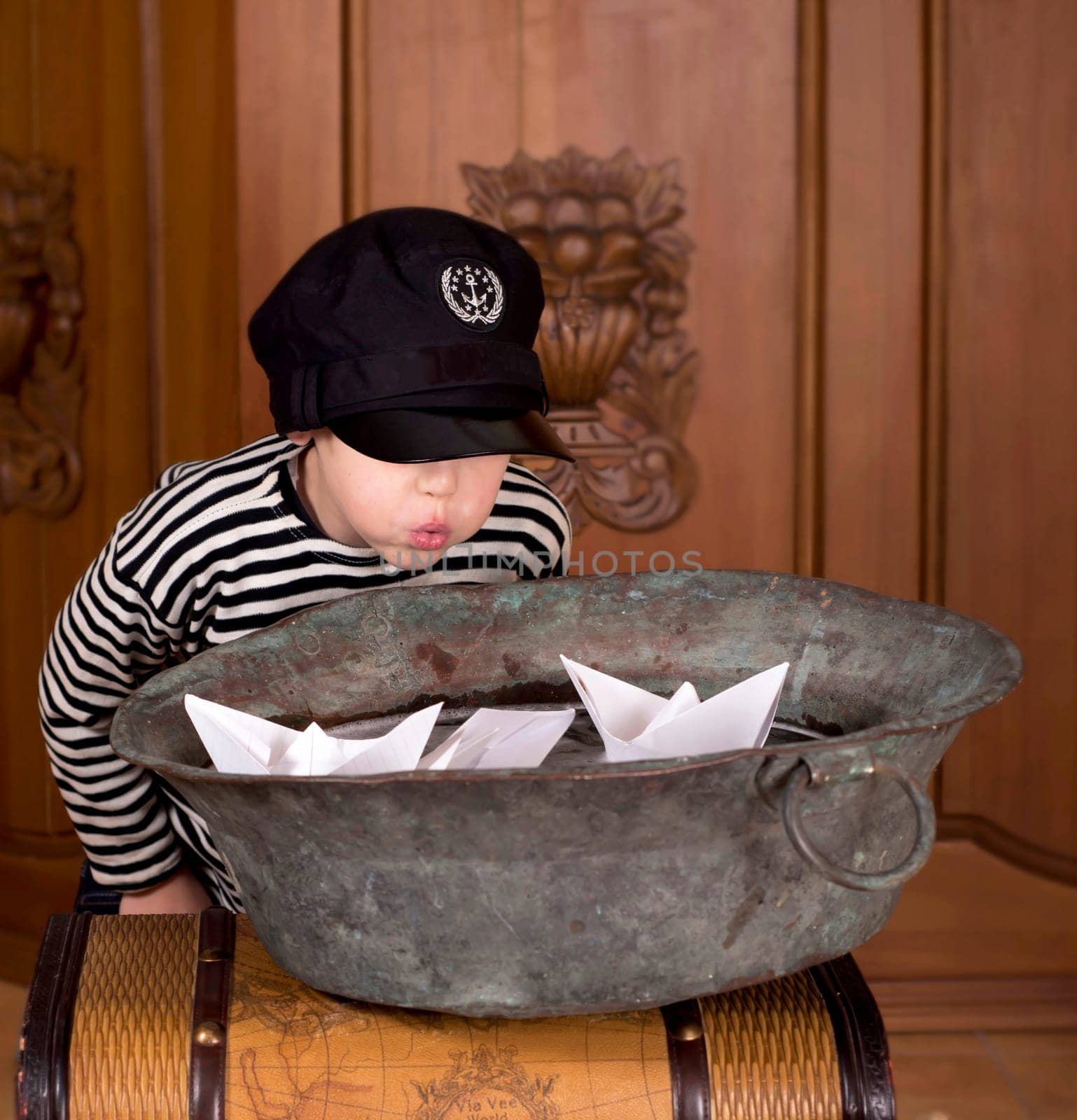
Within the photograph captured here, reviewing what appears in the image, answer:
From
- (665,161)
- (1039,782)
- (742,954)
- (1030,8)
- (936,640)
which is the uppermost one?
(1030,8)

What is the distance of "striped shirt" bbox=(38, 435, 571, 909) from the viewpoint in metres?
1.02

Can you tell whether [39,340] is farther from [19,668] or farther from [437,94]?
[437,94]

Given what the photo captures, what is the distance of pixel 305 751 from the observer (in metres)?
0.74

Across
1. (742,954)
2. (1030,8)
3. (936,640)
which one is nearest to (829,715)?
(936,640)

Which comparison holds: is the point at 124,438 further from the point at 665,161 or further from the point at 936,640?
the point at 936,640

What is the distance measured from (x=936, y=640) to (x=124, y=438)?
144 cm

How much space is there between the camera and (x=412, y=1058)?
73 centimetres

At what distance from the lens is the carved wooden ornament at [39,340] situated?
1.89 meters

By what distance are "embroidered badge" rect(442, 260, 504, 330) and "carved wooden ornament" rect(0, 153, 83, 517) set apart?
125 cm

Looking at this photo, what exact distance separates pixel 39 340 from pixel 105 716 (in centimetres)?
106

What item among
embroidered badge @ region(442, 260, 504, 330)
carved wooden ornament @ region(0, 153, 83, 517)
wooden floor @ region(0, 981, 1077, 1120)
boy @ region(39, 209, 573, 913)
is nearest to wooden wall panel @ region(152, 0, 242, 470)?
carved wooden ornament @ region(0, 153, 83, 517)

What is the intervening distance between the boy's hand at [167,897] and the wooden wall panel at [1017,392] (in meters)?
1.21

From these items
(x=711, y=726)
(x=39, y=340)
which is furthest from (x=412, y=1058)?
(x=39, y=340)

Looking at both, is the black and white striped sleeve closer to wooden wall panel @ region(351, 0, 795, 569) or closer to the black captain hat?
the black captain hat
